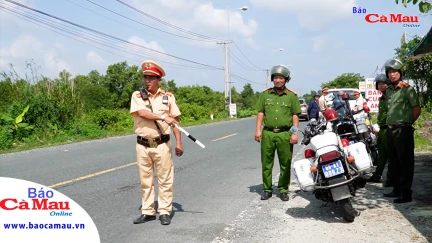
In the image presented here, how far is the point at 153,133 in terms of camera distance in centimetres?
528

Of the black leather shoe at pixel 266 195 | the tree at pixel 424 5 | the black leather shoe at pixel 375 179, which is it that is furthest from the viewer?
the black leather shoe at pixel 375 179

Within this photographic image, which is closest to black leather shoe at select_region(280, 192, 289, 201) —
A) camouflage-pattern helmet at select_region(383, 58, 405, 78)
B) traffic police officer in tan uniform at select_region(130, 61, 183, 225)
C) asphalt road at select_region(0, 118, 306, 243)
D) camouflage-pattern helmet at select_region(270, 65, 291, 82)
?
asphalt road at select_region(0, 118, 306, 243)

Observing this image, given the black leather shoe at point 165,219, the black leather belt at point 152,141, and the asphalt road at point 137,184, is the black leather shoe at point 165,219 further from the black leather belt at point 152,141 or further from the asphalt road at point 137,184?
the black leather belt at point 152,141

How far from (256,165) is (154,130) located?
5.26m

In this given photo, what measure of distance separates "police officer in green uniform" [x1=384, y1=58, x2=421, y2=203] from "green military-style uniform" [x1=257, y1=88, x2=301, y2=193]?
136cm

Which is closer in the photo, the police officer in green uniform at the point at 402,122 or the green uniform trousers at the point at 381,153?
the police officer in green uniform at the point at 402,122

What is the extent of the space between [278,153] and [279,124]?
17.8 inches

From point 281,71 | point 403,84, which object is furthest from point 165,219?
point 403,84

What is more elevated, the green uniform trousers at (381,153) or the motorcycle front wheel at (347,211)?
the green uniform trousers at (381,153)

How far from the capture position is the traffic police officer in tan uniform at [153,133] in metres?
5.25

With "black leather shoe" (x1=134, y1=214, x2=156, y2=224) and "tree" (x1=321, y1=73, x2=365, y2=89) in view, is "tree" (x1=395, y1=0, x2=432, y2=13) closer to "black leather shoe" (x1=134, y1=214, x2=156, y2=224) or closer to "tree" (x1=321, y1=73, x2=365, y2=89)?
"black leather shoe" (x1=134, y1=214, x2=156, y2=224)

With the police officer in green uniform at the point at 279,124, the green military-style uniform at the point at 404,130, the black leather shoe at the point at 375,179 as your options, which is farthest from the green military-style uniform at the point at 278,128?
the black leather shoe at the point at 375,179

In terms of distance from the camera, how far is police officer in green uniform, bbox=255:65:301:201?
6.51 meters

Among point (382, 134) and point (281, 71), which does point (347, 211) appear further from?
point (382, 134)
